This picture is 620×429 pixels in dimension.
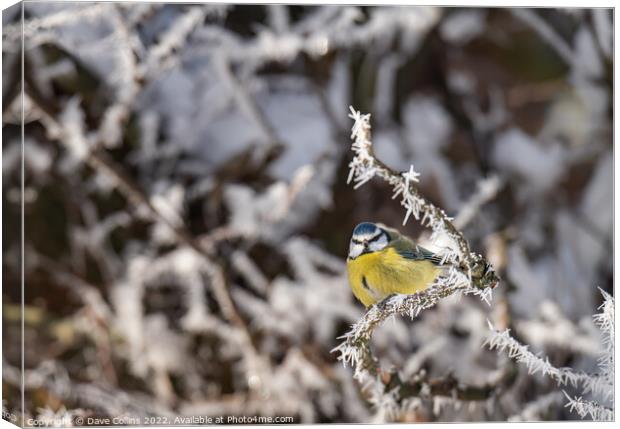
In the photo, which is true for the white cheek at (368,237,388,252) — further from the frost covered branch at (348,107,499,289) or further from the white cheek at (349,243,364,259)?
the frost covered branch at (348,107,499,289)

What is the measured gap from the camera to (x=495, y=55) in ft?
8.11

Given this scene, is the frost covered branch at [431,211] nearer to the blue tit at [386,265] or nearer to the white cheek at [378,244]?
the blue tit at [386,265]

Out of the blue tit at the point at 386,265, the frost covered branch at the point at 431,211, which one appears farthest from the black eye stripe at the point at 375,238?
the frost covered branch at the point at 431,211

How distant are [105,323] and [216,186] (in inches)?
17.0

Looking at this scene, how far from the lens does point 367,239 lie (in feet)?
7.52

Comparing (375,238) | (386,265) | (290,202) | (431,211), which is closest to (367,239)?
(375,238)

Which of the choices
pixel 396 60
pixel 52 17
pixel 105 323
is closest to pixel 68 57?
pixel 52 17

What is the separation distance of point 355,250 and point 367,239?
→ 4 cm

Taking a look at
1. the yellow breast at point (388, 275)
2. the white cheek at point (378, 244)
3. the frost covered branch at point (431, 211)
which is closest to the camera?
the frost covered branch at point (431, 211)

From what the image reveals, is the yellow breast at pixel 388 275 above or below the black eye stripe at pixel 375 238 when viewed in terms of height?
below

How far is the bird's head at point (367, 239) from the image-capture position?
7.41 feet

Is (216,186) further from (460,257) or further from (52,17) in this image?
(460,257)

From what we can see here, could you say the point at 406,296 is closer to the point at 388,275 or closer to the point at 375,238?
the point at 388,275

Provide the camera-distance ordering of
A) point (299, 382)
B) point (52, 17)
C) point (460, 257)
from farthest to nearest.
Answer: point (299, 382) < point (52, 17) < point (460, 257)
